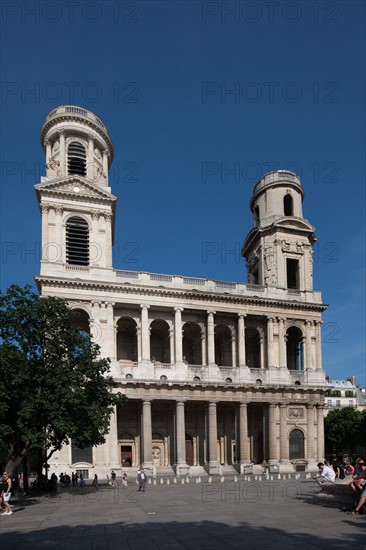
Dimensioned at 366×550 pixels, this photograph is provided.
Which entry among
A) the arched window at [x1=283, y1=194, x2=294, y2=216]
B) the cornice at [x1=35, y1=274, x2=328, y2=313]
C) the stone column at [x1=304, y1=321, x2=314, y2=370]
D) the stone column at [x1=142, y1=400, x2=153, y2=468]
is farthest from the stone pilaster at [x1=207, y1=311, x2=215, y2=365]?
the arched window at [x1=283, y1=194, x2=294, y2=216]

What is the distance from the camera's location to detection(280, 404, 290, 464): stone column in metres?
55.1

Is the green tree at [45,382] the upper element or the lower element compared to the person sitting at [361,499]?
upper

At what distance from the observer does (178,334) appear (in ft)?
176

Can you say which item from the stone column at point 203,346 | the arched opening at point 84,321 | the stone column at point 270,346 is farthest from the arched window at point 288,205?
the arched opening at point 84,321

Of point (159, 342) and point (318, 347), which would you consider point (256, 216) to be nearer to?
point (318, 347)

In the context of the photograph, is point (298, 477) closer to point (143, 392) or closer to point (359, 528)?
point (143, 392)

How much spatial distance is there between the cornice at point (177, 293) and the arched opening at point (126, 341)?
170 inches

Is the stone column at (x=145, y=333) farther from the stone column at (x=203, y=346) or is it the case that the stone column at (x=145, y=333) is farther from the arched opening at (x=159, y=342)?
the stone column at (x=203, y=346)

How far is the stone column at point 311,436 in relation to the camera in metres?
56.5

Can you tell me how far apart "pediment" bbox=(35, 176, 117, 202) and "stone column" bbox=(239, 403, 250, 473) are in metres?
25.0

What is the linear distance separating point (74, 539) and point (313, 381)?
46048mm

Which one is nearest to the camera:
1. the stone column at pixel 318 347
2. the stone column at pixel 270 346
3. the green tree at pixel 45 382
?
the green tree at pixel 45 382

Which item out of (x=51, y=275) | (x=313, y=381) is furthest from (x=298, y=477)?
(x=51, y=275)

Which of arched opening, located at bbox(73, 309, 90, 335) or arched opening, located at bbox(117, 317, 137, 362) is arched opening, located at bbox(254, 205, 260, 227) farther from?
arched opening, located at bbox(73, 309, 90, 335)
